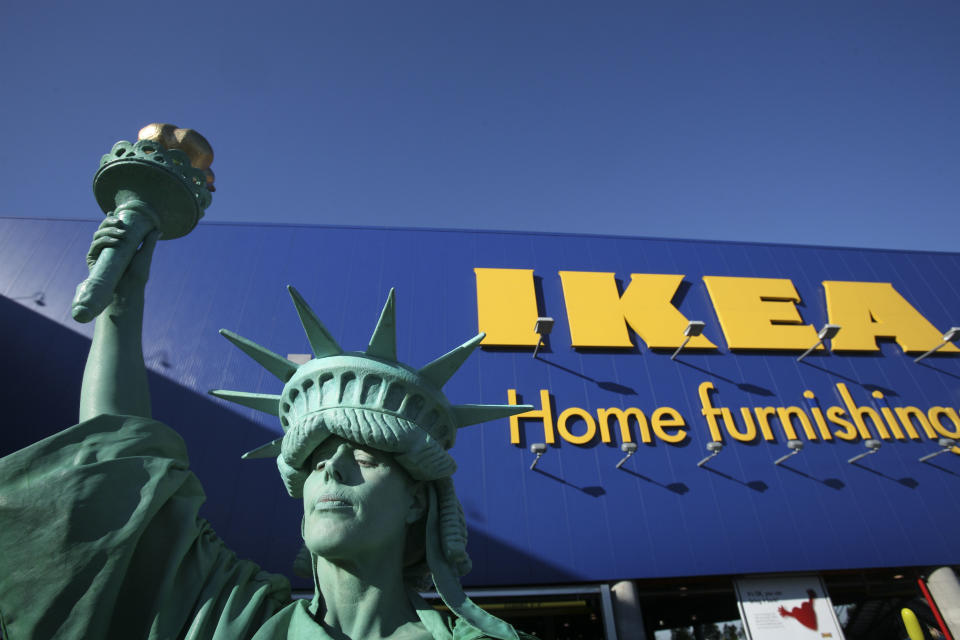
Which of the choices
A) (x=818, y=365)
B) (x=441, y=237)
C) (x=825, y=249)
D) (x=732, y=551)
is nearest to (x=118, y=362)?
(x=732, y=551)

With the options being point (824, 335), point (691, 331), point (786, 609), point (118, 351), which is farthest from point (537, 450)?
point (118, 351)

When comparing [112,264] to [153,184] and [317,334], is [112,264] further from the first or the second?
[317,334]

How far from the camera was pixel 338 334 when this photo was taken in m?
10.1

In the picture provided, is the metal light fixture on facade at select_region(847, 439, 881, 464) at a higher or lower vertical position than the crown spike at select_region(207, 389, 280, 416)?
higher

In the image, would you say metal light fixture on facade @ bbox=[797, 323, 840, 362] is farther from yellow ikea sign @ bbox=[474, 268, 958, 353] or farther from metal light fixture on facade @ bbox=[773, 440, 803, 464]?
metal light fixture on facade @ bbox=[773, 440, 803, 464]

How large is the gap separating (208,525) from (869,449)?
36.7 ft

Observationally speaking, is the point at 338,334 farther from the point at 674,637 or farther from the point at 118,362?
the point at 674,637

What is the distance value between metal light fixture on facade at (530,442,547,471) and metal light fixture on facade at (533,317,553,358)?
80.5 inches

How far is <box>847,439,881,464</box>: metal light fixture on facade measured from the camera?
29.9 feet

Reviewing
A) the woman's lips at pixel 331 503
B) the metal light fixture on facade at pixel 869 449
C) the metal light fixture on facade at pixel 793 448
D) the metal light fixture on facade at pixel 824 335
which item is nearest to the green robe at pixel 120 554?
the woman's lips at pixel 331 503

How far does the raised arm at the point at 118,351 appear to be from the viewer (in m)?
2.30

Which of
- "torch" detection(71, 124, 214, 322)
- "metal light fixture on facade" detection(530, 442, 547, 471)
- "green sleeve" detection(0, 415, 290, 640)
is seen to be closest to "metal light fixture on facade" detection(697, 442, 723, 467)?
"metal light fixture on facade" detection(530, 442, 547, 471)

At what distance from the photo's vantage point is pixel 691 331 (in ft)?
32.8

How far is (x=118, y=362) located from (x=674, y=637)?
17.2 m
